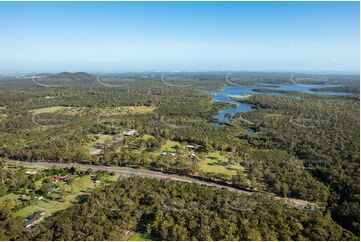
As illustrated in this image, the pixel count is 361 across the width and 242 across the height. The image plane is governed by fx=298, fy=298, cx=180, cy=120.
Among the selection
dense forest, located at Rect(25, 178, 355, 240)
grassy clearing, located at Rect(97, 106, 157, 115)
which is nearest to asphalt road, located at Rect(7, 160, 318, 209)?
dense forest, located at Rect(25, 178, 355, 240)

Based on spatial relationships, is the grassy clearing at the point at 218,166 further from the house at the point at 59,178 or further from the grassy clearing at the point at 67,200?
the house at the point at 59,178

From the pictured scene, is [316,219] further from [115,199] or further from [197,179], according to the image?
[115,199]

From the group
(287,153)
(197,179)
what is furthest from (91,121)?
(287,153)

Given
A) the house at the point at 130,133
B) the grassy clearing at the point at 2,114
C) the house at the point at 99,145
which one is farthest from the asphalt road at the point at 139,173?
the grassy clearing at the point at 2,114

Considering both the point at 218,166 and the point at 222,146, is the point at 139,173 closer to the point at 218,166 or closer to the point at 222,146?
the point at 218,166

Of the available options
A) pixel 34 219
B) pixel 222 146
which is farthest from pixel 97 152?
pixel 34 219

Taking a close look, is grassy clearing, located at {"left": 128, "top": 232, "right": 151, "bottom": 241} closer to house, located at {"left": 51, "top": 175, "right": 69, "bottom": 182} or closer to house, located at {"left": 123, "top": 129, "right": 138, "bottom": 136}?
house, located at {"left": 51, "top": 175, "right": 69, "bottom": 182}
